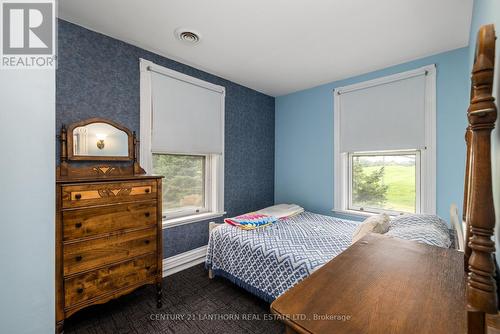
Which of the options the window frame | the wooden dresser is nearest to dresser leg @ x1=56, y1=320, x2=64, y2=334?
the wooden dresser

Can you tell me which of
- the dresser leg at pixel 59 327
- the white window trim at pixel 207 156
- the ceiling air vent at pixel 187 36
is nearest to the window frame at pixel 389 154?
the white window trim at pixel 207 156

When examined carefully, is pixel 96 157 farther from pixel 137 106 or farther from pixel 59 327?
pixel 59 327

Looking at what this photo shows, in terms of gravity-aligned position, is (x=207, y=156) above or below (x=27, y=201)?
above

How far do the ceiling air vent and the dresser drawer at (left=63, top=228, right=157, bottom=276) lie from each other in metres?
1.82

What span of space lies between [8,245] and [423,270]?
188cm

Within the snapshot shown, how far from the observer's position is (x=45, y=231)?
4.06 ft

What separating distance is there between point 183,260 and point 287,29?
271cm

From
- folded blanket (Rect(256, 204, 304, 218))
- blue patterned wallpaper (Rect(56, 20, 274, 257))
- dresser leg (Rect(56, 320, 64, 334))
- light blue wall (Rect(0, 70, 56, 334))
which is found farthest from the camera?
folded blanket (Rect(256, 204, 304, 218))

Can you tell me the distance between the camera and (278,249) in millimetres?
1941

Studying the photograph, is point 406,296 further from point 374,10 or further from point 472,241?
point 374,10

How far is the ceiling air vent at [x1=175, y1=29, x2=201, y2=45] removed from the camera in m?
2.10

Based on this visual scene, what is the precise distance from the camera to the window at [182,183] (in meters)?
2.70

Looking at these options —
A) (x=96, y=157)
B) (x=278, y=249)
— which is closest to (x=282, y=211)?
(x=278, y=249)

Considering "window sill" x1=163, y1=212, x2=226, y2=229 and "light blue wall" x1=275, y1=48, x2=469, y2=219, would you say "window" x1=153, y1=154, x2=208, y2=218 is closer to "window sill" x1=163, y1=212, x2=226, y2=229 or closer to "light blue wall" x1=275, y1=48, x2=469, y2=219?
"window sill" x1=163, y1=212, x2=226, y2=229
